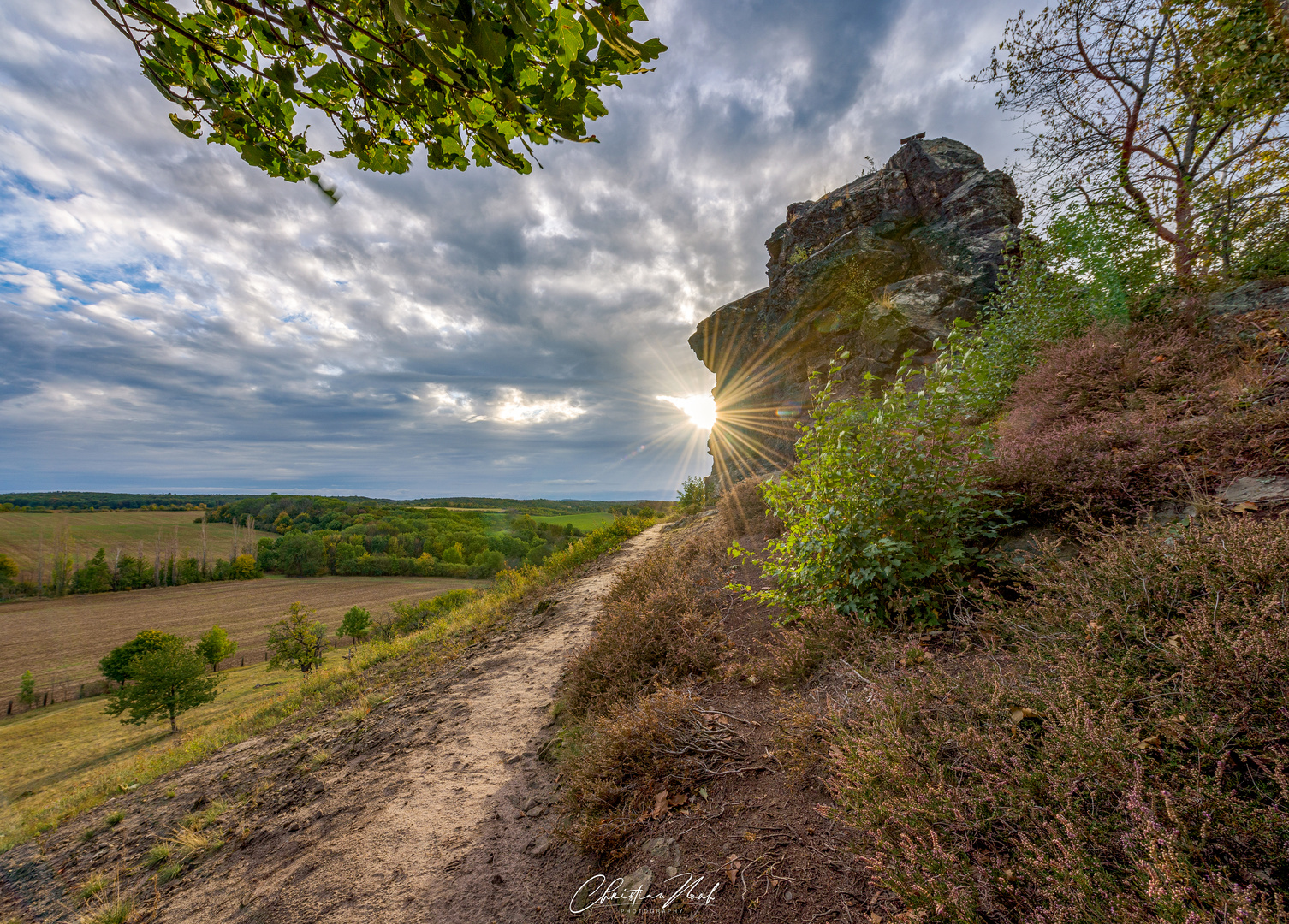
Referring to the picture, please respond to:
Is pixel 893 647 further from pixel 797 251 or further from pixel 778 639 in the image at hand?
pixel 797 251

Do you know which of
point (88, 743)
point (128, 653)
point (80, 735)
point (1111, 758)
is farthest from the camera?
point (128, 653)

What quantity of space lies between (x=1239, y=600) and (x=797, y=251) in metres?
20.2

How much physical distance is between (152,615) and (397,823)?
269ft

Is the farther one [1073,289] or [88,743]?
[88,743]

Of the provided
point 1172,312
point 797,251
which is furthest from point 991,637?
point 797,251

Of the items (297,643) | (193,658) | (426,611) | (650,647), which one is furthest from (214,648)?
(650,647)

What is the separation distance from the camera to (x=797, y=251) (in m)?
19.3

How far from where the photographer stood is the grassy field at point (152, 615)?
44.7 metres

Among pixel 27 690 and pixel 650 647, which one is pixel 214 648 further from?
pixel 650 647

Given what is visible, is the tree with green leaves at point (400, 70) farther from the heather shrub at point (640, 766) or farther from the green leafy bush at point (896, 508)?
the heather shrub at point (640, 766)

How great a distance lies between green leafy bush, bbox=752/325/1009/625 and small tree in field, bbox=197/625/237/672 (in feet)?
188

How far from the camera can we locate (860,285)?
55.7ft

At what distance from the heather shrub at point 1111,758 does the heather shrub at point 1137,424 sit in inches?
52.4

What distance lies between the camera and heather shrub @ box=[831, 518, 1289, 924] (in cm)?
Result: 146
